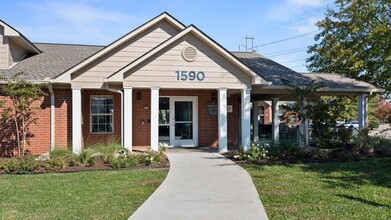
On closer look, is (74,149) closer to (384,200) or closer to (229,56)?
(229,56)

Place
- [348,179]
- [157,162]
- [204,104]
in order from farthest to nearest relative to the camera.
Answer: [204,104] < [157,162] < [348,179]

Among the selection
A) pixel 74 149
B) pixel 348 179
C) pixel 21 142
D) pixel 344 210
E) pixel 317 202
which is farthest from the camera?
pixel 21 142

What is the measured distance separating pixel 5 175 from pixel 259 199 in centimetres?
672

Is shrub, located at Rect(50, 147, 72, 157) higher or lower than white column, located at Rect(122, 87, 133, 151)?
lower

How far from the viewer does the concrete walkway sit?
5.94 meters

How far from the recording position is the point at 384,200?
696 centimetres

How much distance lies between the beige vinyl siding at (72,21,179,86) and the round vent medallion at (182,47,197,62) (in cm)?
197

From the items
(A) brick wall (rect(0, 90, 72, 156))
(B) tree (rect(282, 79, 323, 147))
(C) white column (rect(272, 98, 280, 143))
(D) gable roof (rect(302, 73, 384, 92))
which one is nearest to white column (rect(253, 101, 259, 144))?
(C) white column (rect(272, 98, 280, 143))

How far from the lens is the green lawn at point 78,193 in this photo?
20.0 ft

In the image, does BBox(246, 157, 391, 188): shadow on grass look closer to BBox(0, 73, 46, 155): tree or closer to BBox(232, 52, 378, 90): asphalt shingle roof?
BBox(232, 52, 378, 90): asphalt shingle roof

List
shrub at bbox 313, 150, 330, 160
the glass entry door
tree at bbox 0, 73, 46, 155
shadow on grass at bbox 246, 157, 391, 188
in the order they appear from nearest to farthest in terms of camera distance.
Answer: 1. shadow on grass at bbox 246, 157, 391, 188
2. tree at bbox 0, 73, 46, 155
3. shrub at bbox 313, 150, 330, 160
4. the glass entry door

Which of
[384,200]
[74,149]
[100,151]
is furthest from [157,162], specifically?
[384,200]

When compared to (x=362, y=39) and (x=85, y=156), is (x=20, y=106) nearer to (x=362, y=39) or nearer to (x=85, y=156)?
(x=85, y=156)

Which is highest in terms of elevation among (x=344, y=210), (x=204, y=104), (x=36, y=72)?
(x=36, y=72)
